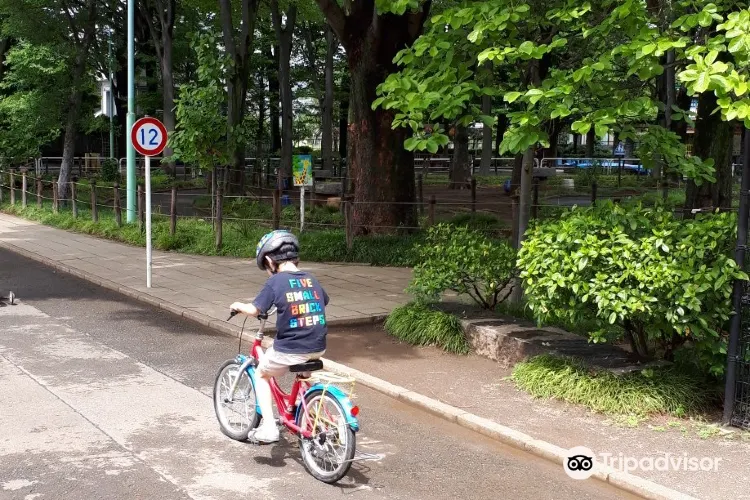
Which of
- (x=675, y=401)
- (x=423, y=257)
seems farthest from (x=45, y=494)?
(x=423, y=257)

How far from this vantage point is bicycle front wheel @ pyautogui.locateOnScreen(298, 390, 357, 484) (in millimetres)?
5195

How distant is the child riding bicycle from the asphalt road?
0.53 m

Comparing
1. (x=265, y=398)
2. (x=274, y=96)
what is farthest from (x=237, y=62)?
(x=274, y=96)

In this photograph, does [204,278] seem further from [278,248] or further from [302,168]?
[278,248]

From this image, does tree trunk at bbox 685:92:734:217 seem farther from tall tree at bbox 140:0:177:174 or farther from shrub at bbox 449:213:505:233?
tall tree at bbox 140:0:177:174

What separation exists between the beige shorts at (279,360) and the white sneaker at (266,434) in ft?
1.22

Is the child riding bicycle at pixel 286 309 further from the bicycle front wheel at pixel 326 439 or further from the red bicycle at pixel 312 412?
the bicycle front wheel at pixel 326 439

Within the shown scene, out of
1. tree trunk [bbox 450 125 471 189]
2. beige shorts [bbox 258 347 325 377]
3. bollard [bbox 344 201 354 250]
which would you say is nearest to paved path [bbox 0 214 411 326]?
bollard [bbox 344 201 354 250]

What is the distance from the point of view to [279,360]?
18.1 ft

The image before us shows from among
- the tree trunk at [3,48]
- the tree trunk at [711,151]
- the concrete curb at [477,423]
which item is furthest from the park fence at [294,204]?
the tree trunk at [3,48]

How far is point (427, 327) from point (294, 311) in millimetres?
3907

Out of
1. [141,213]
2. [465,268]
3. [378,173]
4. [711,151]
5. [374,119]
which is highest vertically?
[374,119]

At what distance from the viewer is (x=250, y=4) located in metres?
24.0

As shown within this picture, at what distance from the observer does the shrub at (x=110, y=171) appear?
32.2 meters
